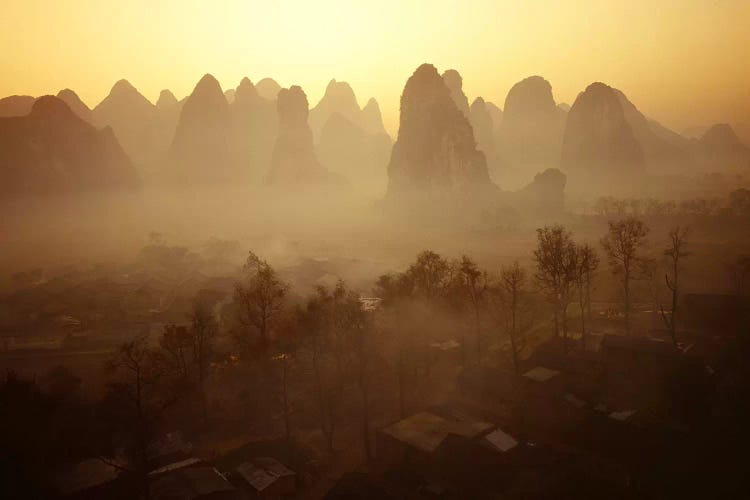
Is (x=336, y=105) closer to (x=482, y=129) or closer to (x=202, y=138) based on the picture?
(x=482, y=129)

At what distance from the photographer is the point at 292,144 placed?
110250 mm

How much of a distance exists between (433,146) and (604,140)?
2308 inches

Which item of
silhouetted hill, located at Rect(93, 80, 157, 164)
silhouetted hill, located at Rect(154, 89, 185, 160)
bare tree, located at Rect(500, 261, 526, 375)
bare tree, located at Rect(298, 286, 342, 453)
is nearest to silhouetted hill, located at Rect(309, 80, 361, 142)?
silhouetted hill, located at Rect(154, 89, 185, 160)

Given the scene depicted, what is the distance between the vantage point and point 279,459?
18938 mm

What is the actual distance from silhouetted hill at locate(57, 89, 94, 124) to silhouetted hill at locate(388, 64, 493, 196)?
317 ft

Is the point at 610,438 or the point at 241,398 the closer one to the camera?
the point at 610,438

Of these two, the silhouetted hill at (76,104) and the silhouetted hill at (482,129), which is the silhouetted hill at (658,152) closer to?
the silhouetted hill at (482,129)

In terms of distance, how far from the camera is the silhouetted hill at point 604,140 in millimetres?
120875

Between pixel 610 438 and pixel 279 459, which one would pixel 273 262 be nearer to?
pixel 279 459

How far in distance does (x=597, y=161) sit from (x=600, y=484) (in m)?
123

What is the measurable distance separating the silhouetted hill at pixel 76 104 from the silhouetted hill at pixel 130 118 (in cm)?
611

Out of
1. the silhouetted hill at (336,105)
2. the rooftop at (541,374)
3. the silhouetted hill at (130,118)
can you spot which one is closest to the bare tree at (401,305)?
the rooftop at (541,374)

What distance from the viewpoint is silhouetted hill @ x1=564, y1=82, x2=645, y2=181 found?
12088 centimetres

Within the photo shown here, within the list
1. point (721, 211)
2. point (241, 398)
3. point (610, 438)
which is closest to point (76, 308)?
point (241, 398)
